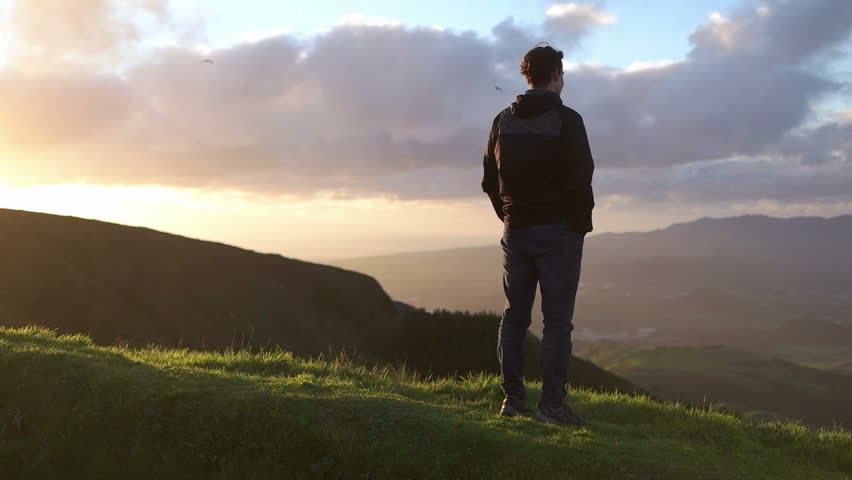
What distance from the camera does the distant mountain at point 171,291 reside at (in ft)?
89.4

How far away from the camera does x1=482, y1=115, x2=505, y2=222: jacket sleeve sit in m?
7.70

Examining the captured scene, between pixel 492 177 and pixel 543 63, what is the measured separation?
1.39 meters

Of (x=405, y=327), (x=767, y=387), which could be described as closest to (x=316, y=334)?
(x=405, y=327)

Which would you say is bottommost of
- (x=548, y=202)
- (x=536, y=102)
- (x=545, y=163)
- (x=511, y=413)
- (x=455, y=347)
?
(x=455, y=347)

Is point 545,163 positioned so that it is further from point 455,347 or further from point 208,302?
point 455,347

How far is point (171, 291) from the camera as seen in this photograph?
33.9m

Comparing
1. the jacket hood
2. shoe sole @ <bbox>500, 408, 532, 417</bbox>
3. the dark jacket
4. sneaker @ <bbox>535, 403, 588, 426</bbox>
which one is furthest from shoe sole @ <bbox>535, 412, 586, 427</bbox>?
the jacket hood

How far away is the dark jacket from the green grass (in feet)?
7.26

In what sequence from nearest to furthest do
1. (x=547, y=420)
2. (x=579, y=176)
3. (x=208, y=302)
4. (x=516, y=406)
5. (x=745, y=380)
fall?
(x=579, y=176)
(x=547, y=420)
(x=516, y=406)
(x=208, y=302)
(x=745, y=380)

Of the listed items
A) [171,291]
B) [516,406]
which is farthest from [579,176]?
[171,291]

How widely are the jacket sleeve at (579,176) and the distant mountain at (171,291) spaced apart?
1634 cm

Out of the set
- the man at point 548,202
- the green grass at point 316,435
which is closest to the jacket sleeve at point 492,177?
the man at point 548,202

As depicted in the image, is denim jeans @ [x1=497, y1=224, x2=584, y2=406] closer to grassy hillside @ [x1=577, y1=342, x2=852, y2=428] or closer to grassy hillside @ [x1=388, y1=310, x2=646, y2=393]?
grassy hillside @ [x1=388, y1=310, x2=646, y2=393]

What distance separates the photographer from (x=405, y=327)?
44.2m
